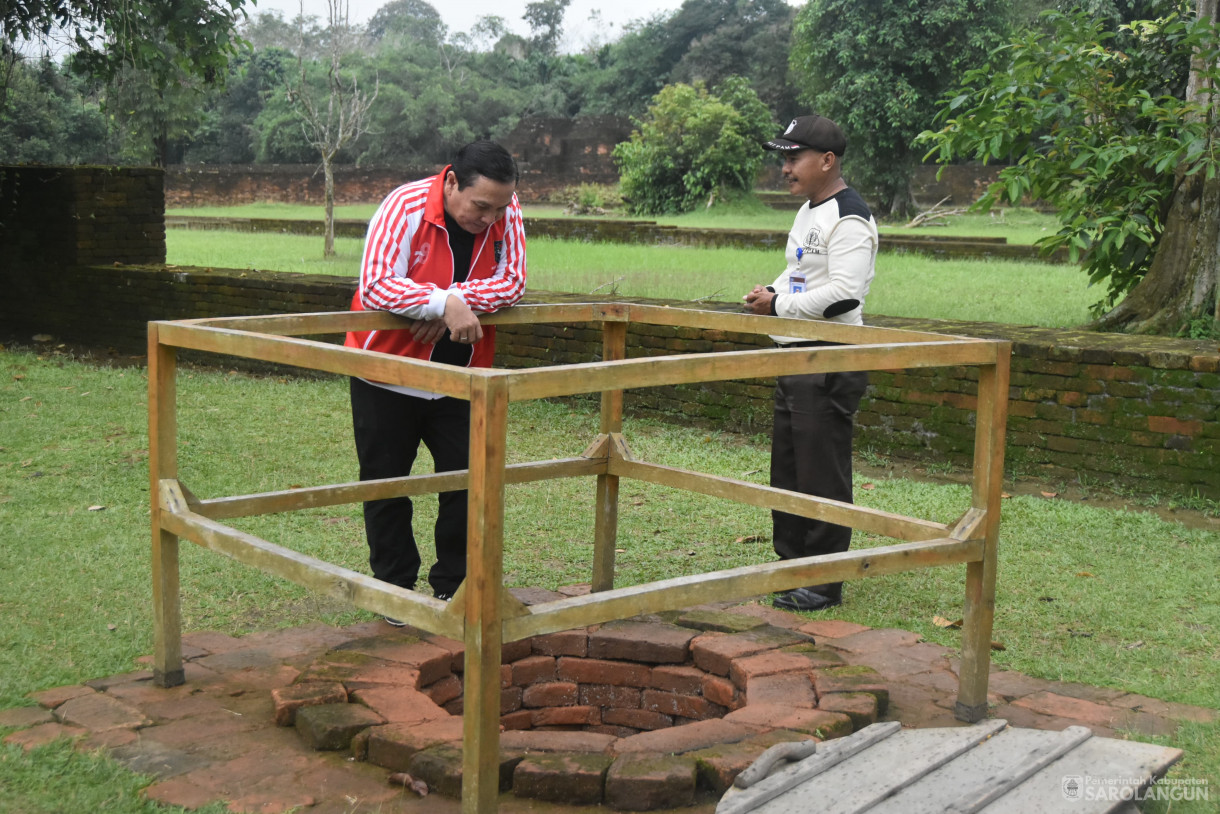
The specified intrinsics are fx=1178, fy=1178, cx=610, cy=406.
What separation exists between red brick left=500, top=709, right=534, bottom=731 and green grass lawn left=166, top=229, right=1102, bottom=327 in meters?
5.33

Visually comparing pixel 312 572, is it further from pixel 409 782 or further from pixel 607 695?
pixel 607 695

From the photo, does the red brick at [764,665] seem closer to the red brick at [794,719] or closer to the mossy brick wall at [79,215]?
the red brick at [794,719]

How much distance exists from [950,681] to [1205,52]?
481 centimetres

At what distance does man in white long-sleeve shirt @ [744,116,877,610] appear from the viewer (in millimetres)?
3705

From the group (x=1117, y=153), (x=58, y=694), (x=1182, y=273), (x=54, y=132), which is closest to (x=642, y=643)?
(x=58, y=694)

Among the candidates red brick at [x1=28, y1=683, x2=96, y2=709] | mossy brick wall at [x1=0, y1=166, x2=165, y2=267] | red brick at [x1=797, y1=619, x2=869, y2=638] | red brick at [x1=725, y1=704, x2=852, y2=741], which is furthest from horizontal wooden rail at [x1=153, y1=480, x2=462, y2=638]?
mossy brick wall at [x1=0, y1=166, x2=165, y2=267]

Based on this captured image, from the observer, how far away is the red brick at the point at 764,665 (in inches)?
116

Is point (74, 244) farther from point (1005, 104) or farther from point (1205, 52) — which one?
point (1205, 52)

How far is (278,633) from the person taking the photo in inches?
133

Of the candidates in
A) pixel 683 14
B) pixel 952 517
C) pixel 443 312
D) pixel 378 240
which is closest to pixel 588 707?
pixel 443 312

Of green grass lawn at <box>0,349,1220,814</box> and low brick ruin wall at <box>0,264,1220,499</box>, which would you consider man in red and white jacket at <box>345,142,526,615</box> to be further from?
low brick ruin wall at <box>0,264,1220,499</box>

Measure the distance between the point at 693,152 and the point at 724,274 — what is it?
50.4 ft

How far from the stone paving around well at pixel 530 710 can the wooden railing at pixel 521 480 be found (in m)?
0.23

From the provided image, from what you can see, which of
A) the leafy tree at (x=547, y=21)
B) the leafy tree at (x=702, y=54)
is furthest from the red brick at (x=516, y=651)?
the leafy tree at (x=547, y=21)
